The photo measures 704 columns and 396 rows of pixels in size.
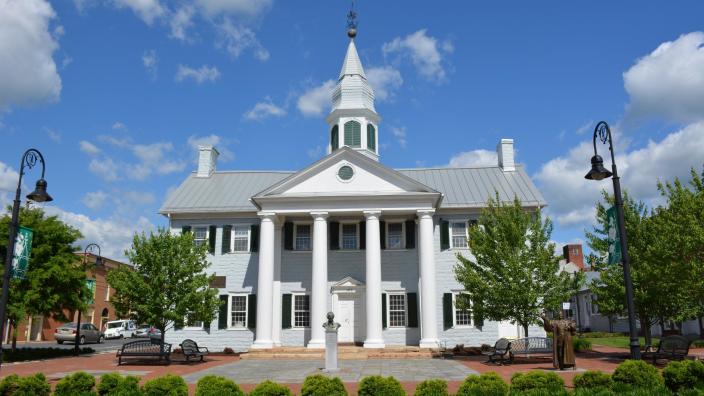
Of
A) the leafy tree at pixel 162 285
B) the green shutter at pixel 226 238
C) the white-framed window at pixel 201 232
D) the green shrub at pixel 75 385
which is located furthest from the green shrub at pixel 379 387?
Result: the white-framed window at pixel 201 232

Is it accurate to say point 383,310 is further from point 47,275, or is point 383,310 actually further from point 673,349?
point 47,275

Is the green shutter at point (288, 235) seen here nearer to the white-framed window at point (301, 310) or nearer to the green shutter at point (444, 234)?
the white-framed window at point (301, 310)

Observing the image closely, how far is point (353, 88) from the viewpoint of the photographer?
3341 centimetres

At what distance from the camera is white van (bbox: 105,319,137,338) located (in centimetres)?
4697

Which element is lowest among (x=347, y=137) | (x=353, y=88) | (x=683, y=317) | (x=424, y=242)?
(x=683, y=317)

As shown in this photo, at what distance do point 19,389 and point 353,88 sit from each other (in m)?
25.4

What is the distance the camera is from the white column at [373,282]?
83.6 ft

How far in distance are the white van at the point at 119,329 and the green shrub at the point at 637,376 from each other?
43.4 meters

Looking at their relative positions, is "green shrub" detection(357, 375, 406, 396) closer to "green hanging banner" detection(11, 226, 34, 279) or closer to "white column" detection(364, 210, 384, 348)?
"green hanging banner" detection(11, 226, 34, 279)

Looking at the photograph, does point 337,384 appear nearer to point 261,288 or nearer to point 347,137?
point 261,288

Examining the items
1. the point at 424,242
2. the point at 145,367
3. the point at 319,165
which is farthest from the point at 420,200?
the point at 145,367

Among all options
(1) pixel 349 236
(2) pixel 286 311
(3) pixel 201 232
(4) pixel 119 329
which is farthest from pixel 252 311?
(4) pixel 119 329

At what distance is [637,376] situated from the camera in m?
11.5

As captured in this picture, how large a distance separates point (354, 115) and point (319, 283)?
11408 mm
